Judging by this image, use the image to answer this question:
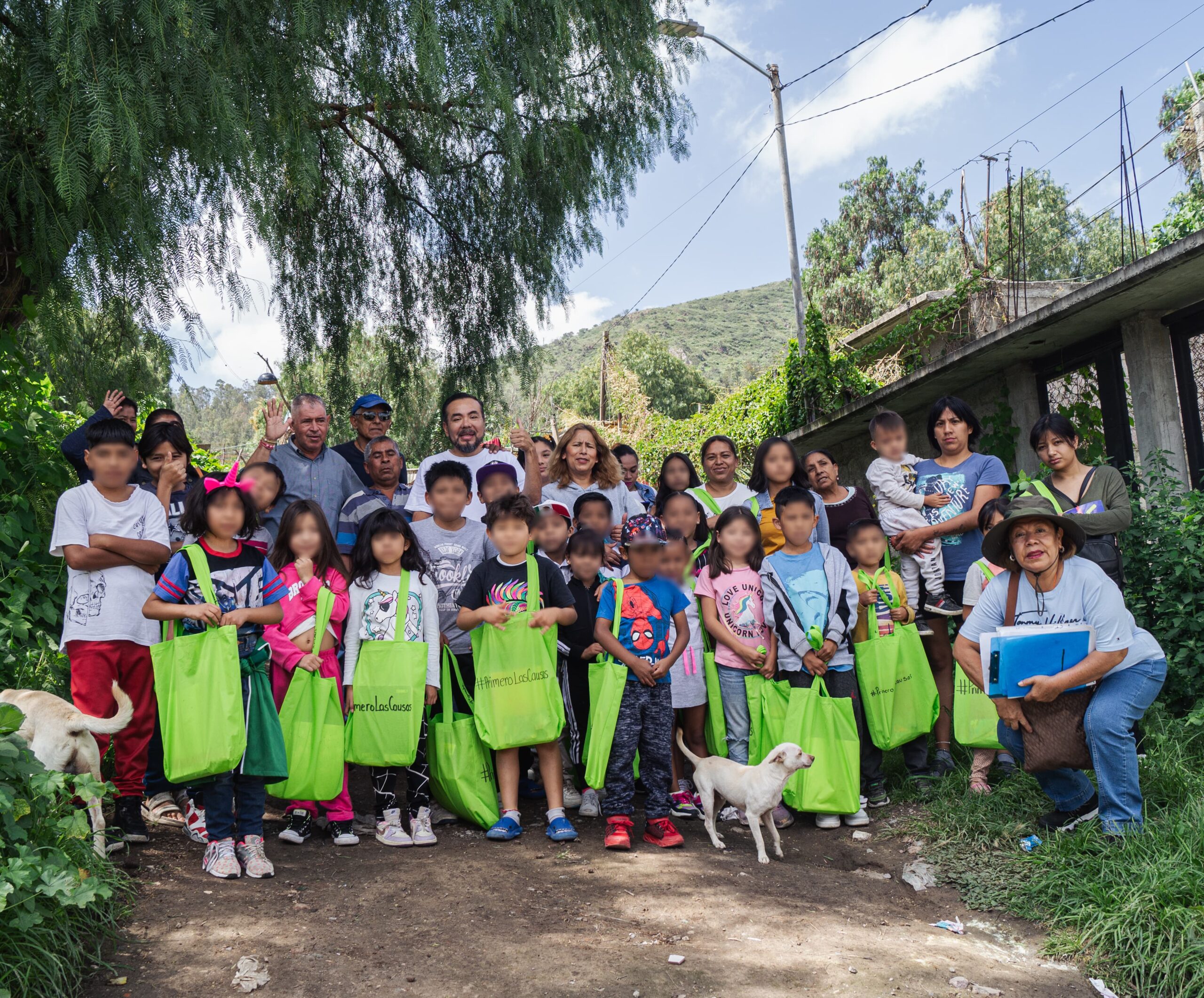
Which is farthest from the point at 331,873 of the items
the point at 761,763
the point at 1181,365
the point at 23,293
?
the point at 1181,365

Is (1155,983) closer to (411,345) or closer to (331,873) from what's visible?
(331,873)

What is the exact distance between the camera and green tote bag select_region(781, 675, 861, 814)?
448 centimetres

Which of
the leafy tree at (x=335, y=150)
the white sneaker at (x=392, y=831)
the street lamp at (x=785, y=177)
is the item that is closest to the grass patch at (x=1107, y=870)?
the white sneaker at (x=392, y=831)

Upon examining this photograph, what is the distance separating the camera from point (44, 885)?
9.00ft

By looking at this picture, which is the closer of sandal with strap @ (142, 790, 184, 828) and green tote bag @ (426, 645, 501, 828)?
sandal with strap @ (142, 790, 184, 828)

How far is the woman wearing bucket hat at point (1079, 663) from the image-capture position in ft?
12.4

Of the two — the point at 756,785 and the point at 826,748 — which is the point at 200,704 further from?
the point at 826,748

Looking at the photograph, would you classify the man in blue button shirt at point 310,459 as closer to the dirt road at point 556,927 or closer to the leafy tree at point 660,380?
the dirt road at point 556,927

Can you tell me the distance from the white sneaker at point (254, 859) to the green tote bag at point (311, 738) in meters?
0.22

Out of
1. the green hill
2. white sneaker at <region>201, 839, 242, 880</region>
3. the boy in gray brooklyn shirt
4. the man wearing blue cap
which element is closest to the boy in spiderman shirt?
the boy in gray brooklyn shirt

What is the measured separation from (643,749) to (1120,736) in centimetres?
200

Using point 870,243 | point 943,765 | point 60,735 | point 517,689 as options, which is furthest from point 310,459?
point 870,243

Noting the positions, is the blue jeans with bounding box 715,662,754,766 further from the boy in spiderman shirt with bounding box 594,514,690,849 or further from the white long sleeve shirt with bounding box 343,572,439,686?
the white long sleeve shirt with bounding box 343,572,439,686

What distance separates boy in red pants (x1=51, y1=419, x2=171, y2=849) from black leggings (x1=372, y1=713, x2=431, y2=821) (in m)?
0.94
